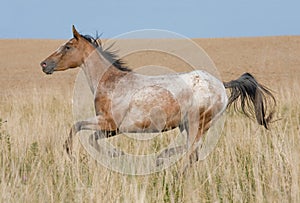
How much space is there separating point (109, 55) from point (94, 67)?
1.00 ft

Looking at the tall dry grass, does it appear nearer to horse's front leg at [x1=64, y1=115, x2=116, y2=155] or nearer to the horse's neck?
horse's front leg at [x1=64, y1=115, x2=116, y2=155]

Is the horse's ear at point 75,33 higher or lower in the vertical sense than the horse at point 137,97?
higher

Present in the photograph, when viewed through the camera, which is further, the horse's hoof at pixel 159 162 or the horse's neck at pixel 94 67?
the horse's neck at pixel 94 67

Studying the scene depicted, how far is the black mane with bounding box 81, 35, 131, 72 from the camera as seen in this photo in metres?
6.84

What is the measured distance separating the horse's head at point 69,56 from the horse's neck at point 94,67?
0.37 feet

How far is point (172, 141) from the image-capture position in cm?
702

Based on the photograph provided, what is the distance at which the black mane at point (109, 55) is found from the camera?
22.4ft

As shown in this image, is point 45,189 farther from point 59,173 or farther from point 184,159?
point 184,159

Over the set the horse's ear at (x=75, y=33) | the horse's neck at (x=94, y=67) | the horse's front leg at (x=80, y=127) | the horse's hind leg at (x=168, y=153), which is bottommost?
the horse's hind leg at (x=168, y=153)

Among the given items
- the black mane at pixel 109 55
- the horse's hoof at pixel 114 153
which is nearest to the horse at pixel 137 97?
the black mane at pixel 109 55

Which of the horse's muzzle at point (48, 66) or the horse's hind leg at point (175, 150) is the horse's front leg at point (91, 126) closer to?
the horse's hind leg at point (175, 150)

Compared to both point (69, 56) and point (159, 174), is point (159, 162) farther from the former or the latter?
point (69, 56)

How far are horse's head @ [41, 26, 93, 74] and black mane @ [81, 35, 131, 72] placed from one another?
0.35ft

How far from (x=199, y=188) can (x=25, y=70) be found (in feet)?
124
